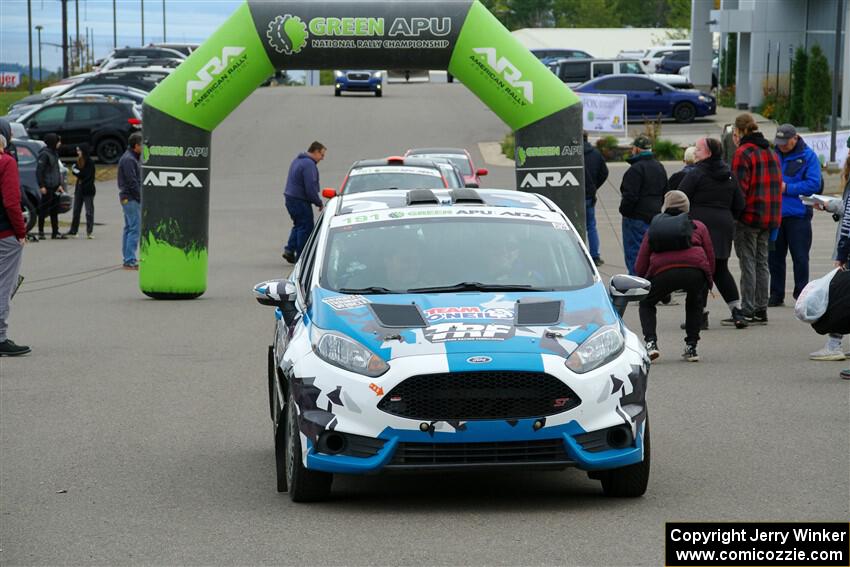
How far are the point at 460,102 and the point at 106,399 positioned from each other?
46785mm

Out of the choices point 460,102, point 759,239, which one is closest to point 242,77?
point 759,239

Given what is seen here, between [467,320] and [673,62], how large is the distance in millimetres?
61947

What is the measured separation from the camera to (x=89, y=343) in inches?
561

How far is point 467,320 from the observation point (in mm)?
7465

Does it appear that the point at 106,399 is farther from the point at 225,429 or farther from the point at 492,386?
the point at 492,386

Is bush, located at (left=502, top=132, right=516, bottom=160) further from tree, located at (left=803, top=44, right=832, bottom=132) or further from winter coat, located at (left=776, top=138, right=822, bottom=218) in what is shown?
winter coat, located at (left=776, top=138, right=822, bottom=218)

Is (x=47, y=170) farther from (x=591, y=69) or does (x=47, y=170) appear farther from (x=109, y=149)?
(x=591, y=69)

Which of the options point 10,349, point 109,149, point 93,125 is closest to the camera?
point 10,349

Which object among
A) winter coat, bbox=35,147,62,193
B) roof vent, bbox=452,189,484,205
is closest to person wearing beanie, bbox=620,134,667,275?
roof vent, bbox=452,189,484,205

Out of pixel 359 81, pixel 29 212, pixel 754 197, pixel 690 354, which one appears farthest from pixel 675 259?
pixel 359 81

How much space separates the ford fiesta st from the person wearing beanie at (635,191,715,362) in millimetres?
3867

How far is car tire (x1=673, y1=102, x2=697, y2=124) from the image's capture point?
45875 millimetres

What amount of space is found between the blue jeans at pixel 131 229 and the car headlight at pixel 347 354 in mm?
13381

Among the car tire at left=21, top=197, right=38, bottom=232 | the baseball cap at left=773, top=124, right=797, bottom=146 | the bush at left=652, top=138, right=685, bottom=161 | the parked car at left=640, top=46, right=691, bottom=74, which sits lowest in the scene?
the car tire at left=21, top=197, right=38, bottom=232
